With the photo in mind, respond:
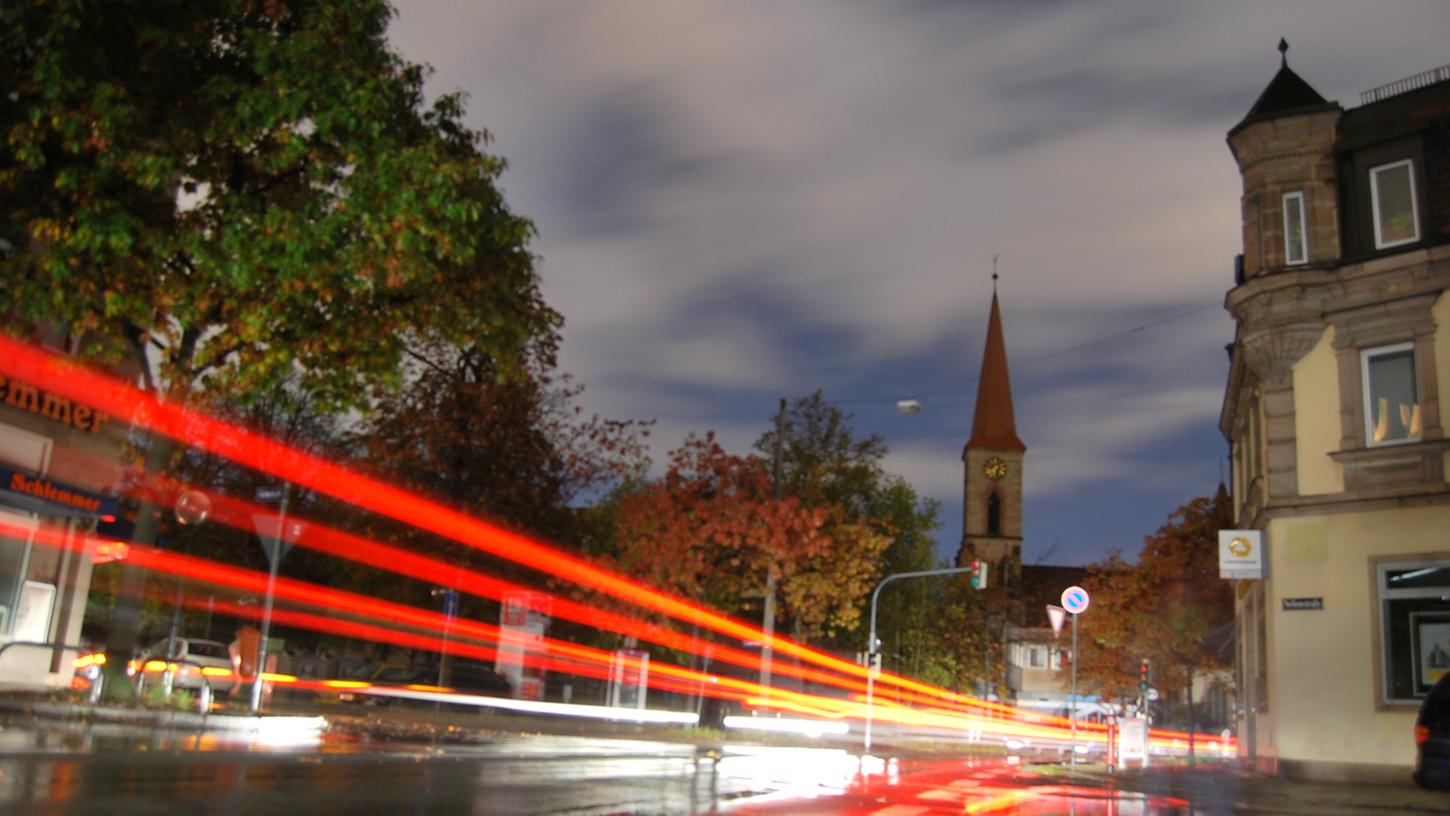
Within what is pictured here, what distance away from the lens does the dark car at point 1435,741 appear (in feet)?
45.2

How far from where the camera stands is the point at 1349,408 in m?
21.1

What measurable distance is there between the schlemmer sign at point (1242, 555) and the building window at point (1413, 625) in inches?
91.3

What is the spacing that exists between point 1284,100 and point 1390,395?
5788 millimetres

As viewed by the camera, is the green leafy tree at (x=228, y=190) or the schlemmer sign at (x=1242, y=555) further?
the schlemmer sign at (x=1242, y=555)

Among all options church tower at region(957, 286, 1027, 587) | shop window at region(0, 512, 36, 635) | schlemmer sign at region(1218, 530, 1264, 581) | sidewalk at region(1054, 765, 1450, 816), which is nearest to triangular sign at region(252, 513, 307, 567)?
shop window at region(0, 512, 36, 635)

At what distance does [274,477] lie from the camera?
46.5 m

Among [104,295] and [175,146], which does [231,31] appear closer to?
[175,146]

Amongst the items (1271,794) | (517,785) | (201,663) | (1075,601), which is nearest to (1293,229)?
(1075,601)

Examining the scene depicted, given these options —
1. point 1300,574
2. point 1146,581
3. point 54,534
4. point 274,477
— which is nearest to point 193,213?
point 54,534

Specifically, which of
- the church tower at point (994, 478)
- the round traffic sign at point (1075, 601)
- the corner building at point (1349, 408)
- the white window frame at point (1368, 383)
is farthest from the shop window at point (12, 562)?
the church tower at point (994, 478)

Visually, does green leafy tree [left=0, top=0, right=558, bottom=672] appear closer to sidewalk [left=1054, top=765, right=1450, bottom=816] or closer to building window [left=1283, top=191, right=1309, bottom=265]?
sidewalk [left=1054, top=765, right=1450, bottom=816]

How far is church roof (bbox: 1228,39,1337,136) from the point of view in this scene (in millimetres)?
22422

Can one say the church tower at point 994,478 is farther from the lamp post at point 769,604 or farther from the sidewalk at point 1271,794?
the sidewalk at point 1271,794

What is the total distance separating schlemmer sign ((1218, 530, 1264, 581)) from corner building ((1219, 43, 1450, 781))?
18cm
